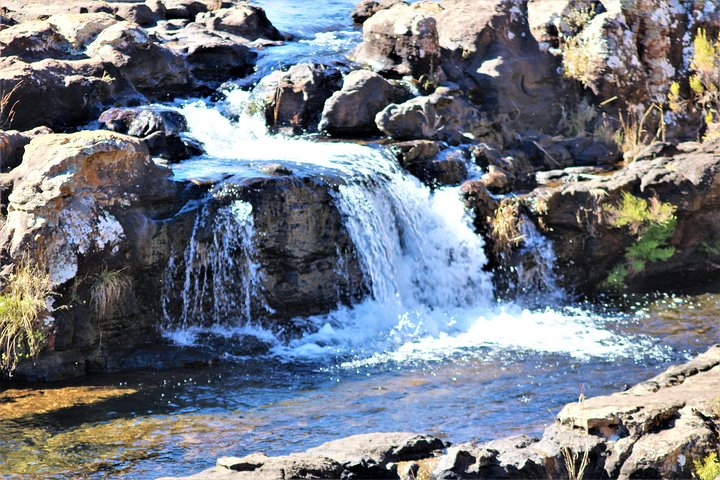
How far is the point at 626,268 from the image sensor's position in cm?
1262

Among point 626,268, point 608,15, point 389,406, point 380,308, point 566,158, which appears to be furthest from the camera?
point 608,15

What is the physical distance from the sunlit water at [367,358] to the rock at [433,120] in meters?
0.63

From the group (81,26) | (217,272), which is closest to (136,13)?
(81,26)

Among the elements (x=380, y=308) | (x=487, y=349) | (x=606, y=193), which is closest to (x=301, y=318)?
(x=380, y=308)

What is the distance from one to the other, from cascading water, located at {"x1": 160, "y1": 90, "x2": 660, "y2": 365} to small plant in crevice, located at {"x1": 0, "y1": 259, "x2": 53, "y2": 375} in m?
1.50

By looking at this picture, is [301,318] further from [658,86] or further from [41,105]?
[658,86]

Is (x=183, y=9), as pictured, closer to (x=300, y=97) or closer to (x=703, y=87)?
(x=300, y=97)

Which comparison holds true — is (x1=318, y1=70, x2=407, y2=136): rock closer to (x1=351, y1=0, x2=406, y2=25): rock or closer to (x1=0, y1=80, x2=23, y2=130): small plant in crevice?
(x1=0, y1=80, x2=23, y2=130): small plant in crevice

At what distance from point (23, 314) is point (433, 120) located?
6.53m

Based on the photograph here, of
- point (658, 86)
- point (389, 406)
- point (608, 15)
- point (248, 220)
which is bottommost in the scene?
point (389, 406)

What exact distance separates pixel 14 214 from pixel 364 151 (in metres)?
4.77

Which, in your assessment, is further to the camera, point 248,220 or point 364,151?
point 364,151

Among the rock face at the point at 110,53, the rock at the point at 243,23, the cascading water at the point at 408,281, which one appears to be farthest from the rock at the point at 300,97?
the rock at the point at 243,23

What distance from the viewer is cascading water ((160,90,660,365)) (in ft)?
35.1
